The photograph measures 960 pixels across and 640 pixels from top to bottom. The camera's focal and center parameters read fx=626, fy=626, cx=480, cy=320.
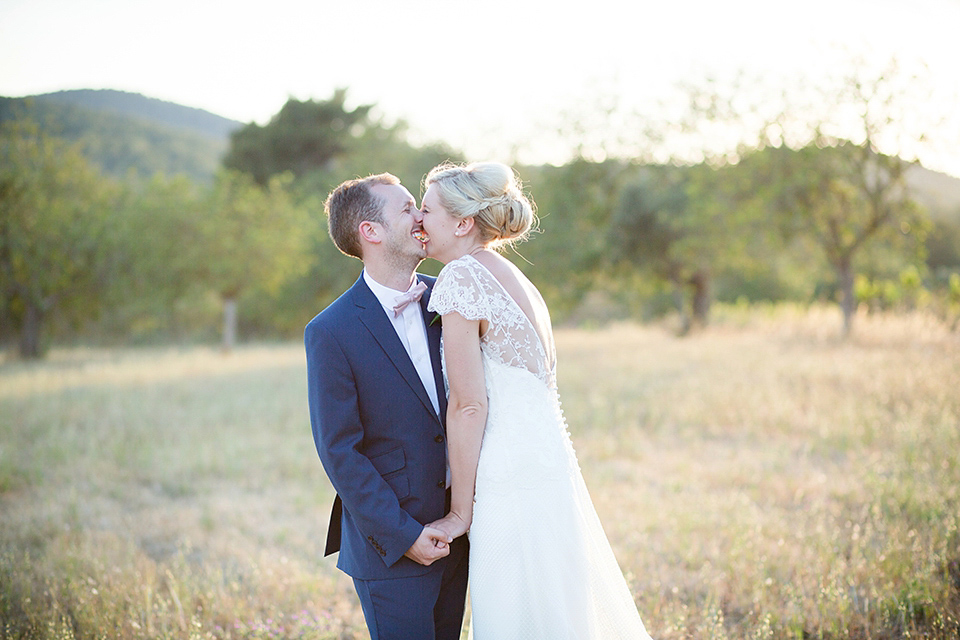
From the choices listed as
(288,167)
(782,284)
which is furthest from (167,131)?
(782,284)

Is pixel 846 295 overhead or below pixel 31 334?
overhead

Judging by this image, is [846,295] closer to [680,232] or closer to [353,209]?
[680,232]

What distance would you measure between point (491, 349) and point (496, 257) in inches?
14.6

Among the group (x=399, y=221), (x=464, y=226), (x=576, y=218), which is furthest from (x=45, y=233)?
(x=464, y=226)

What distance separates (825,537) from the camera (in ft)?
14.5

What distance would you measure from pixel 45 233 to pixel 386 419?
18.7 metres

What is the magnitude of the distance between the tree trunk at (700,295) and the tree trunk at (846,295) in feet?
23.5

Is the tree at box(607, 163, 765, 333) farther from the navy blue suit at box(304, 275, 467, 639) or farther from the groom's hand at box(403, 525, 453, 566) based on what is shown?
the groom's hand at box(403, 525, 453, 566)

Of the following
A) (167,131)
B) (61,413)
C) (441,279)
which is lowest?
(61,413)

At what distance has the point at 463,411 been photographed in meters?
2.36

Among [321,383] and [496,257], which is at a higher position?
[496,257]

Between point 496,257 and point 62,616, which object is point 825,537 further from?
point 62,616

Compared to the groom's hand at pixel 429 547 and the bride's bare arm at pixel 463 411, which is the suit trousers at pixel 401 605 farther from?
the bride's bare arm at pixel 463 411

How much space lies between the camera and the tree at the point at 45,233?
16.2 metres
